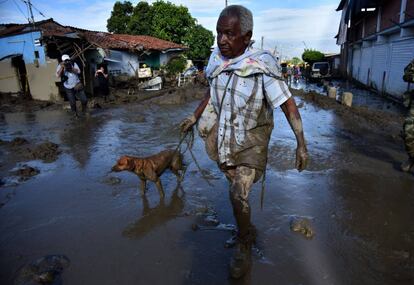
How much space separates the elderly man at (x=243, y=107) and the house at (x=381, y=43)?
44.1 feet

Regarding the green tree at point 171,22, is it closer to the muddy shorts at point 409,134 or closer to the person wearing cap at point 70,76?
the person wearing cap at point 70,76

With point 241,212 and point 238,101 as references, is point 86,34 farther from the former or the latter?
point 241,212

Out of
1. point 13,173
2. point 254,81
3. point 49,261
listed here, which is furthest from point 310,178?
point 13,173

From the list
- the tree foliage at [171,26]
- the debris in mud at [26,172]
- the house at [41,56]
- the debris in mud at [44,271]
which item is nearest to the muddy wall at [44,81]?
the house at [41,56]

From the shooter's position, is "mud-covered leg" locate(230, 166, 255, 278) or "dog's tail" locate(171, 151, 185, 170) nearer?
"mud-covered leg" locate(230, 166, 255, 278)

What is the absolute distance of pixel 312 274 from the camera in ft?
8.54

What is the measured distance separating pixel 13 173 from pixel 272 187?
4.07 metres

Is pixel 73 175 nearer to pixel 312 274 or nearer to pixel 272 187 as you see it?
pixel 272 187

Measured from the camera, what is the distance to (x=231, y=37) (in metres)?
2.40

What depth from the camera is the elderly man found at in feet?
7.84

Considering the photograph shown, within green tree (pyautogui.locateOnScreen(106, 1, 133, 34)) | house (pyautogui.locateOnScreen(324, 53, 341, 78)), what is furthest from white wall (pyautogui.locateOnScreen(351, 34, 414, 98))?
green tree (pyautogui.locateOnScreen(106, 1, 133, 34))

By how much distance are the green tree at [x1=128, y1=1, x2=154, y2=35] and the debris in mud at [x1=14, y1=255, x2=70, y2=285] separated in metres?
33.4

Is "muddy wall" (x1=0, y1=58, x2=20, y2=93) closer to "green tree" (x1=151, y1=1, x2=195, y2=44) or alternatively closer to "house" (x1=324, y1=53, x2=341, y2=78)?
"green tree" (x1=151, y1=1, x2=195, y2=44)

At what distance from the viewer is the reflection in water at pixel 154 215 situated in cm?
334
